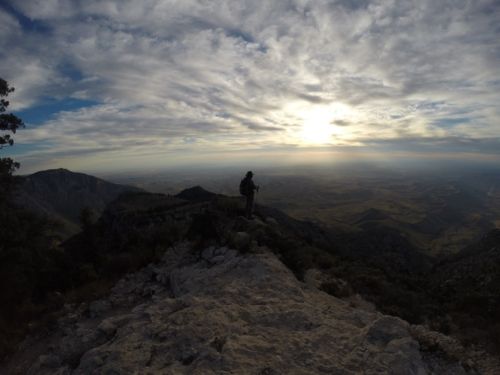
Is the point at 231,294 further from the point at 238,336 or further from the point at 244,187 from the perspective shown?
the point at 244,187

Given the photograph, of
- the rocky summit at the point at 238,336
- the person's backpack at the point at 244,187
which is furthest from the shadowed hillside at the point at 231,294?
the person's backpack at the point at 244,187

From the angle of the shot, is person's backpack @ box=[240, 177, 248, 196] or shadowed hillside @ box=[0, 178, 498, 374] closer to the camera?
shadowed hillside @ box=[0, 178, 498, 374]

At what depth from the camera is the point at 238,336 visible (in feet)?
26.2

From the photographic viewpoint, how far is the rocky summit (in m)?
6.91

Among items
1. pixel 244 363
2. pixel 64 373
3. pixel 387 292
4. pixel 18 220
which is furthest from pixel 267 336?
pixel 18 220

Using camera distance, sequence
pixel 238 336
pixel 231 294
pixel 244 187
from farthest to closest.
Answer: pixel 244 187 → pixel 231 294 → pixel 238 336

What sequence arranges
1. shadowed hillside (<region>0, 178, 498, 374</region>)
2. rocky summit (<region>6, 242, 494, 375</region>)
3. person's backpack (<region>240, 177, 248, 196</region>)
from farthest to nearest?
person's backpack (<region>240, 177, 248, 196</region>) → shadowed hillside (<region>0, 178, 498, 374</region>) → rocky summit (<region>6, 242, 494, 375</region>)

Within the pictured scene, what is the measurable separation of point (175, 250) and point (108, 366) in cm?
938

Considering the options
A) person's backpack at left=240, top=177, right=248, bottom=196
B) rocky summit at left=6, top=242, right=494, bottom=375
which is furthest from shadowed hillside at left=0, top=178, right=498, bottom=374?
person's backpack at left=240, top=177, right=248, bottom=196

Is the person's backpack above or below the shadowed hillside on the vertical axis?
above

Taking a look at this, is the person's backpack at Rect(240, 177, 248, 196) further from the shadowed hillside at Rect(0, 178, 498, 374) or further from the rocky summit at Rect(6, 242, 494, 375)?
the rocky summit at Rect(6, 242, 494, 375)

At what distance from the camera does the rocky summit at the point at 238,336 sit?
272 inches

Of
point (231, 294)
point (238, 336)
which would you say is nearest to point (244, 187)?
point (231, 294)

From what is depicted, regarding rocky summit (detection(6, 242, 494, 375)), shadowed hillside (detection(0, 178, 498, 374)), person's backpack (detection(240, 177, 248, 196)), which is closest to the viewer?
rocky summit (detection(6, 242, 494, 375))
